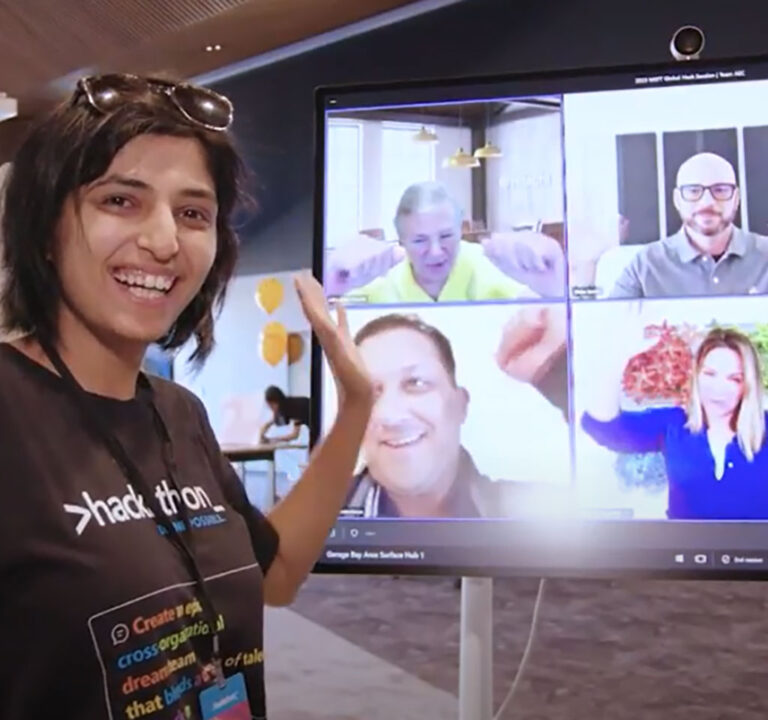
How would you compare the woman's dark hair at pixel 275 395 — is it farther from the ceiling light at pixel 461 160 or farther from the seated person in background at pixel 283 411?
the ceiling light at pixel 461 160

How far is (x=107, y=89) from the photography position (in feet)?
3.08

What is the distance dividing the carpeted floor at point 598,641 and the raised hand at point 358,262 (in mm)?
992

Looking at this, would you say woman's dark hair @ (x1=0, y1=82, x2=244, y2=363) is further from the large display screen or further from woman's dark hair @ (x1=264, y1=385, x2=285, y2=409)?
woman's dark hair @ (x1=264, y1=385, x2=285, y2=409)

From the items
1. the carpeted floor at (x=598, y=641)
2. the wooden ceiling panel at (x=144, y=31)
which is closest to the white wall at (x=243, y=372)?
the wooden ceiling panel at (x=144, y=31)

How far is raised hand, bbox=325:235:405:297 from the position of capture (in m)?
1.31

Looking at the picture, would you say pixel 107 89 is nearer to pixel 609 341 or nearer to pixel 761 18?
pixel 609 341

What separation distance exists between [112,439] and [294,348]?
505 cm

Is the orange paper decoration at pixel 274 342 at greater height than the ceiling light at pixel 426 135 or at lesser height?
lesser

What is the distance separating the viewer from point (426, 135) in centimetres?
131

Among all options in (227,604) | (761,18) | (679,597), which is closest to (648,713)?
(679,597)

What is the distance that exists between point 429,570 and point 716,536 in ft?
1.21

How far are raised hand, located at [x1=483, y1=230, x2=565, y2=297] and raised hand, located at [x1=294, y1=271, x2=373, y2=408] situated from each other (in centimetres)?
24

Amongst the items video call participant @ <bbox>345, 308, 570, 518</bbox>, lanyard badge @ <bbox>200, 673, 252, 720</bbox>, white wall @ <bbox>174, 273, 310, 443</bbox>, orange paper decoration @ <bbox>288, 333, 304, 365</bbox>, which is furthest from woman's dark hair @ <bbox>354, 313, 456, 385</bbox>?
white wall @ <bbox>174, 273, 310, 443</bbox>

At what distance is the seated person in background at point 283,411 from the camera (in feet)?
18.5
